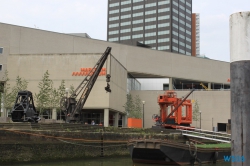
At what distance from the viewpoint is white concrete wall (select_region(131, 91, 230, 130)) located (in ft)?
244

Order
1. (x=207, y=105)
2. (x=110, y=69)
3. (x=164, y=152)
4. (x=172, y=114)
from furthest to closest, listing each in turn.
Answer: (x=207, y=105) < (x=110, y=69) < (x=172, y=114) < (x=164, y=152)

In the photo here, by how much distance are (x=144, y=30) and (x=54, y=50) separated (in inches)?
2762

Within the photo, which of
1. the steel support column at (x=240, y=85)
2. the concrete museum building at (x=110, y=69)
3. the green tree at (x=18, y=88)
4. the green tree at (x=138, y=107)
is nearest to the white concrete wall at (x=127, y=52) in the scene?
the concrete museum building at (x=110, y=69)

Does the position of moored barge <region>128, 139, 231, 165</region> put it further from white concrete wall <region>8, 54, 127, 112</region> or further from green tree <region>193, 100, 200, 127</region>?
green tree <region>193, 100, 200, 127</region>

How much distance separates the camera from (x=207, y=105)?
248 ft

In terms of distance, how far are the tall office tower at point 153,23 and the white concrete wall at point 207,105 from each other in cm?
5366

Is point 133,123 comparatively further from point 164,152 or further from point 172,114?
point 164,152

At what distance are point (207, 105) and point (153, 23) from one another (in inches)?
2532

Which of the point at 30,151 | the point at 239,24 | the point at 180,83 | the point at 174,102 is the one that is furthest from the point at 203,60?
the point at 239,24

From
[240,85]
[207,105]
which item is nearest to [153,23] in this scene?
[207,105]

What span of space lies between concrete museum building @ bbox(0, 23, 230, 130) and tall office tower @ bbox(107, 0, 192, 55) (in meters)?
48.9

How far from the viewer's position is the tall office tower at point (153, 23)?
131375 mm

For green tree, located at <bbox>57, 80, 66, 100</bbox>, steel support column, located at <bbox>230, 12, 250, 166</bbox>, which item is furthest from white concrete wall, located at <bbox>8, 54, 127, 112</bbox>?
steel support column, located at <bbox>230, 12, 250, 166</bbox>

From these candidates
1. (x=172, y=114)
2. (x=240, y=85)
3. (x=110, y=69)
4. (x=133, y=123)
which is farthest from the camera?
(x=110, y=69)
